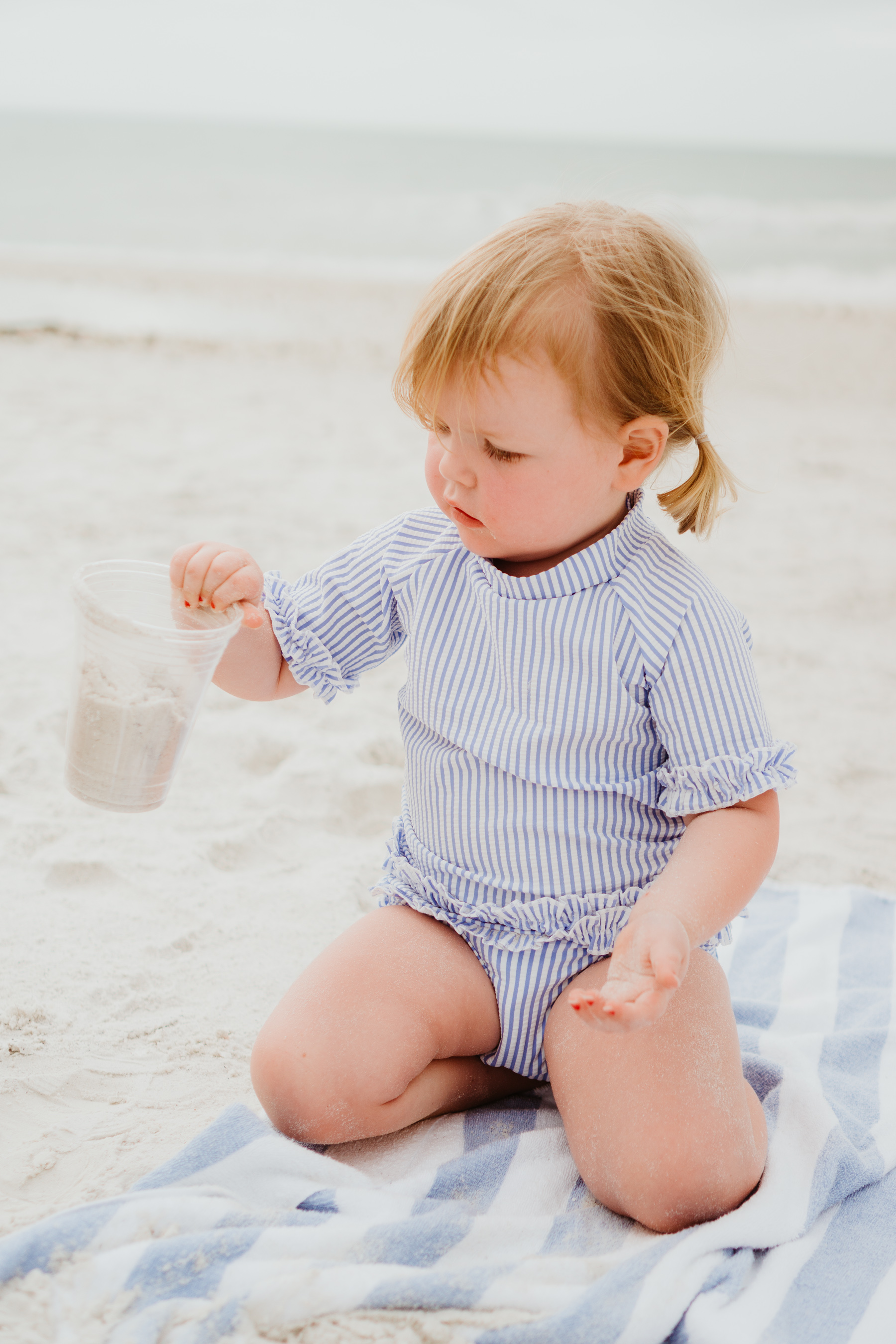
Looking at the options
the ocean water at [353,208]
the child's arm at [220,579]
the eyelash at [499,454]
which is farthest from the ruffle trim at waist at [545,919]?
the ocean water at [353,208]

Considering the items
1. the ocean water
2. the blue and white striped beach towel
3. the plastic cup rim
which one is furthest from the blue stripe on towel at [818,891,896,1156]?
the ocean water

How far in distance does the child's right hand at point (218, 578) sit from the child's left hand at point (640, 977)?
24.1 inches

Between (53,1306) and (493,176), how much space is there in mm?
28912

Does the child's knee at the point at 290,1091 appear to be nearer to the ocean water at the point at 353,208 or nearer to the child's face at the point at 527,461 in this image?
the child's face at the point at 527,461

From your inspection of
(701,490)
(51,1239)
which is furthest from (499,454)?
(51,1239)

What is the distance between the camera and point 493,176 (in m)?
27.1

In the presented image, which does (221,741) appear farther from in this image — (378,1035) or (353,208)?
(353,208)

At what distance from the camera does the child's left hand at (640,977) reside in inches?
44.0

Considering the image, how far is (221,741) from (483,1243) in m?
1.48

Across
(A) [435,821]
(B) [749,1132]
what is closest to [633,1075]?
(B) [749,1132]

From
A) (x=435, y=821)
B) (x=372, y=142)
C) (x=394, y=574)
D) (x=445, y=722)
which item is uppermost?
(x=394, y=574)

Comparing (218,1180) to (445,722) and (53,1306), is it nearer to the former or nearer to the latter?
(53,1306)

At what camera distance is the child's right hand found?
4.74ft

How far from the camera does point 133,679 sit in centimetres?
134
